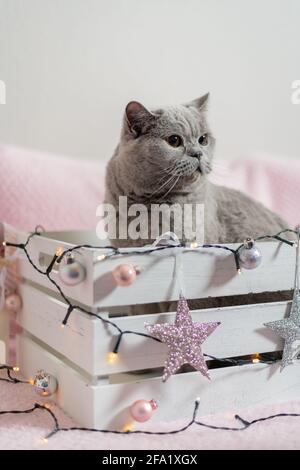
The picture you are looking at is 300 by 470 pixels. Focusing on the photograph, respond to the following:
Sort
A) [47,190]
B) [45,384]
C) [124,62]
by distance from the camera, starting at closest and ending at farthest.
Result: 1. [45,384]
2. [47,190]
3. [124,62]

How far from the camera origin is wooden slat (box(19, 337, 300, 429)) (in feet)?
2.69

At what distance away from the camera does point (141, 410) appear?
80 cm

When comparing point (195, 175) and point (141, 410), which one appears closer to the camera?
point (141, 410)

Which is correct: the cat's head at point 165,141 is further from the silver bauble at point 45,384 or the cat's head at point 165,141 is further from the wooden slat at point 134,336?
the silver bauble at point 45,384

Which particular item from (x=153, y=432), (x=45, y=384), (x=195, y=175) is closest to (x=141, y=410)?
(x=153, y=432)

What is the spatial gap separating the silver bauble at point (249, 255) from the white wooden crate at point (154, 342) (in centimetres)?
3

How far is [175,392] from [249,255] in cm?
26

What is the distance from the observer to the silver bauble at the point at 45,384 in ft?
3.00

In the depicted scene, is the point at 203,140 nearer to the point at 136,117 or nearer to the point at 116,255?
the point at 136,117

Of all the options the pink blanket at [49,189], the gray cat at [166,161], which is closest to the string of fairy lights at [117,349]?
the gray cat at [166,161]

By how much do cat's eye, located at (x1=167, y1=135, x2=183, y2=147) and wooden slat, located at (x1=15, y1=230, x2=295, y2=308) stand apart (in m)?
0.23

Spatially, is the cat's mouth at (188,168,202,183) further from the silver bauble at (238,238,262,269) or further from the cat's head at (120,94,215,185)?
the silver bauble at (238,238,262,269)

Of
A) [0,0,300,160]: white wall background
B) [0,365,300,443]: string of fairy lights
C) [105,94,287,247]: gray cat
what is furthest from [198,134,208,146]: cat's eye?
[0,0,300,160]: white wall background

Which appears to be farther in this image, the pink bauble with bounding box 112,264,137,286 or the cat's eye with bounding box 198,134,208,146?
the cat's eye with bounding box 198,134,208,146
